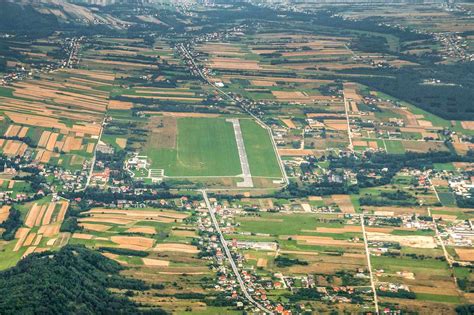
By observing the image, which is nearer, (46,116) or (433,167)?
(433,167)

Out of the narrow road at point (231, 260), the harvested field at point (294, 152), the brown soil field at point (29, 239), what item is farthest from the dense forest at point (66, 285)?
the harvested field at point (294, 152)

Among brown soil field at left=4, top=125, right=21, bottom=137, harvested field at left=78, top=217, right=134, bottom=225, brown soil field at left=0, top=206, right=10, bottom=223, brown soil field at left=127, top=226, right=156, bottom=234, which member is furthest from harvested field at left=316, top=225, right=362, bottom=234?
brown soil field at left=4, top=125, right=21, bottom=137

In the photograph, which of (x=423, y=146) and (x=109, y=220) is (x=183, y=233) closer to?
(x=109, y=220)

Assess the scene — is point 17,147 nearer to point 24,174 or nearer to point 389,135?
point 24,174

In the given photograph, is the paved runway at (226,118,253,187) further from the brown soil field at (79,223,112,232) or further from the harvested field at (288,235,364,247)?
the brown soil field at (79,223,112,232)

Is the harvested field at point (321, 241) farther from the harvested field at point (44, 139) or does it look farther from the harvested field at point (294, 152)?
the harvested field at point (44, 139)

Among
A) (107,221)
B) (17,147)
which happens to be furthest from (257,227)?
(17,147)

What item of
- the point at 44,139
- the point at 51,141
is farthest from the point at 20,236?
the point at 44,139
